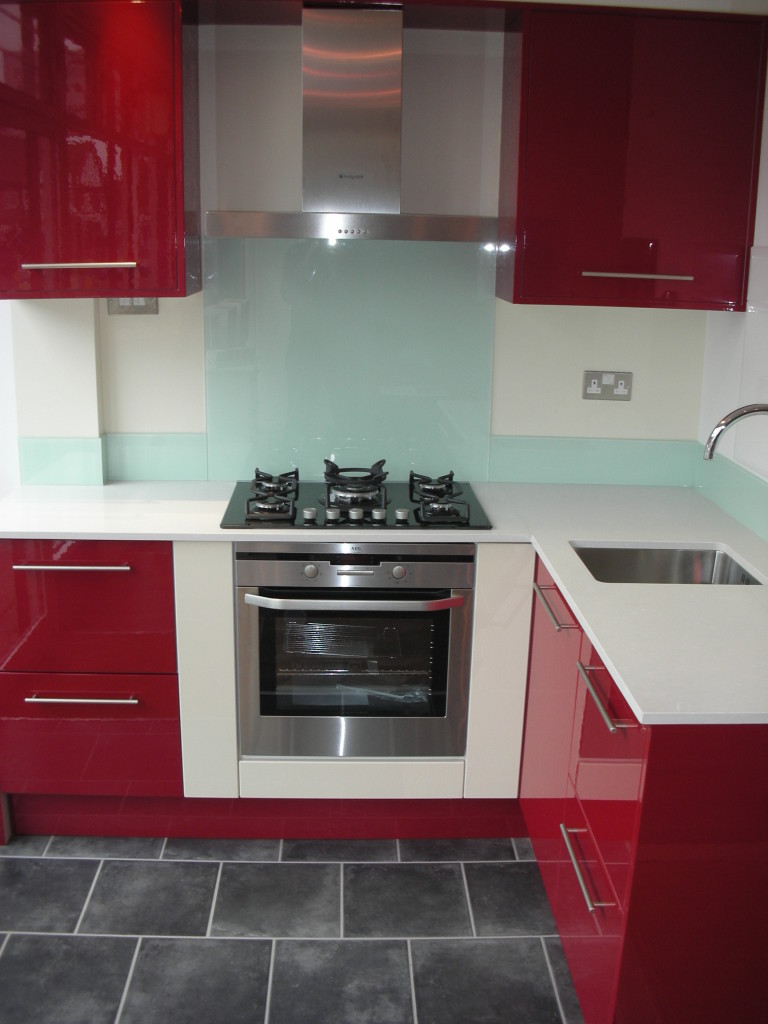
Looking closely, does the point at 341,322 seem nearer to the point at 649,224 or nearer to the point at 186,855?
the point at 649,224

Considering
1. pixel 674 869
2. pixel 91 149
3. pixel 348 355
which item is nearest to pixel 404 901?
pixel 674 869

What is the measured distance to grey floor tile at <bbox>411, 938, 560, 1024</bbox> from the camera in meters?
2.23

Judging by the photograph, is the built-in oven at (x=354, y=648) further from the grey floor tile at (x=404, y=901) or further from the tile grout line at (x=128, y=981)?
the tile grout line at (x=128, y=981)

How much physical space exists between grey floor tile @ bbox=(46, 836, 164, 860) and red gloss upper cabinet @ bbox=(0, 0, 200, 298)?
4.94 feet

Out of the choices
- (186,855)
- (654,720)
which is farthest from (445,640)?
(654,720)

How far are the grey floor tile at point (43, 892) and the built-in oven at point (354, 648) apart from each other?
54 cm

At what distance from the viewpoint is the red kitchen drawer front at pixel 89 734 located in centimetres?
270

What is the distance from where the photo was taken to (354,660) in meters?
2.71

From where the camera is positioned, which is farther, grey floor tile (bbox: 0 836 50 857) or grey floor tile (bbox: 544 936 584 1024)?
grey floor tile (bbox: 0 836 50 857)

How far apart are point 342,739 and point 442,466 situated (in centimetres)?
91

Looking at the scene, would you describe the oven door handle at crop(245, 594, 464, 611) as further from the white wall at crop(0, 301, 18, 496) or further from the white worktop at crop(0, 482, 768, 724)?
the white wall at crop(0, 301, 18, 496)

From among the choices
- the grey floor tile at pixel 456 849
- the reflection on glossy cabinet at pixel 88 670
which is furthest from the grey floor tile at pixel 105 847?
the grey floor tile at pixel 456 849

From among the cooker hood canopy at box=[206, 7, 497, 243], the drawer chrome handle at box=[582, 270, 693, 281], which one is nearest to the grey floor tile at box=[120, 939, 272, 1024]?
the cooker hood canopy at box=[206, 7, 497, 243]

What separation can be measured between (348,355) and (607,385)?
80 cm
